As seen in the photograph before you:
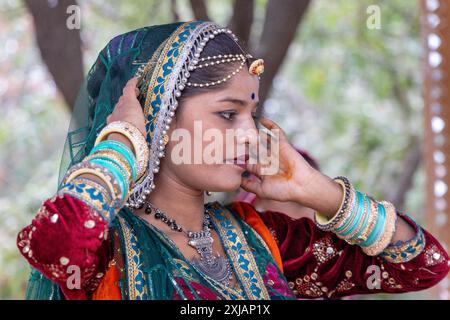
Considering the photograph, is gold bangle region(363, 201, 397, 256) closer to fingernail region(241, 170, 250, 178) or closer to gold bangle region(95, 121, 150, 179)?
fingernail region(241, 170, 250, 178)

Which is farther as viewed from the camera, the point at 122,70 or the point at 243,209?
the point at 243,209

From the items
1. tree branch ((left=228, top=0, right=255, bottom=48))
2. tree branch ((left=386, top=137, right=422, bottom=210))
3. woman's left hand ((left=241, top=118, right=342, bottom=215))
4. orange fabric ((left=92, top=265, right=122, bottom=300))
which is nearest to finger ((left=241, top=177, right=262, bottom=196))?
woman's left hand ((left=241, top=118, right=342, bottom=215))

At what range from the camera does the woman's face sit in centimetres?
247

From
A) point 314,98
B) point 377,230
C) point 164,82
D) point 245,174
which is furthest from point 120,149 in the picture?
point 314,98

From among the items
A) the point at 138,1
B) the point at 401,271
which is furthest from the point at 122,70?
the point at 138,1

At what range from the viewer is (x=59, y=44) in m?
4.11

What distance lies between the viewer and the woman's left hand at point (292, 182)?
2.66 m

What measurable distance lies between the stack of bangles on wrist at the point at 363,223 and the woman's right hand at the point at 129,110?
709 millimetres

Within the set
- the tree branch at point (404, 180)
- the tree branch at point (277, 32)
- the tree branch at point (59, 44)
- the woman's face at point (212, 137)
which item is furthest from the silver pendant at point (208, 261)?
the tree branch at point (404, 180)

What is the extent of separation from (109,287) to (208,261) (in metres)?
0.36

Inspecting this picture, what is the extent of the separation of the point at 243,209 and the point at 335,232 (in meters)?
0.33

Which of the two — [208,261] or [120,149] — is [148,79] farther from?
[208,261]

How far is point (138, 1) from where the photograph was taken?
6273 mm
